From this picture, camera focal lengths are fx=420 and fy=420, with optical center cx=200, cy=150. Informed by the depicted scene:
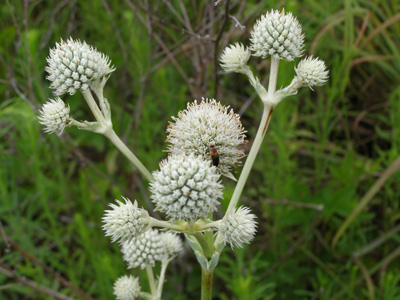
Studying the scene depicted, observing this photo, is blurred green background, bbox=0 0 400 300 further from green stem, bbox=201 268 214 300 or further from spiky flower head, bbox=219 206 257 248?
spiky flower head, bbox=219 206 257 248

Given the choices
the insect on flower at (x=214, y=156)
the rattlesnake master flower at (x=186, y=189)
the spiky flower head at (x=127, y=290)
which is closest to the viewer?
the rattlesnake master flower at (x=186, y=189)

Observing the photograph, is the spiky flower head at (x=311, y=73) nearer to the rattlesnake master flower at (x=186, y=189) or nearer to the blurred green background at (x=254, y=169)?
the rattlesnake master flower at (x=186, y=189)

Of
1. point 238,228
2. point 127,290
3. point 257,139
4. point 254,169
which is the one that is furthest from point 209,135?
point 254,169

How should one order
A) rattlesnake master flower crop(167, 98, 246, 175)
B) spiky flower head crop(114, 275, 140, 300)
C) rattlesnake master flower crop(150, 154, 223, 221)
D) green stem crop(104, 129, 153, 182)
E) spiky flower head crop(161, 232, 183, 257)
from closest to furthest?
rattlesnake master flower crop(150, 154, 223, 221) < green stem crop(104, 129, 153, 182) < rattlesnake master flower crop(167, 98, 246, 175) < spiky flower head crop(114, 275, 140, 300) < spiky flower head crop(161, 232, 183, 257)

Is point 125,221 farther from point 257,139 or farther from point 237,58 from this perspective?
point 237,58

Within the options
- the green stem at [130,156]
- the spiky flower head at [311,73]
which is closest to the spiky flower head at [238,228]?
the green stem at [130,156]

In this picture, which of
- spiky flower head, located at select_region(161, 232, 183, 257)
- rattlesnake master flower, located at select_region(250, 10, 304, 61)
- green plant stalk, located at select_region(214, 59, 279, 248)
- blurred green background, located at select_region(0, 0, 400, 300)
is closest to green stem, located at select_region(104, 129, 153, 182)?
green plant stalk, located at select_region(214, 59, 279, 248)
